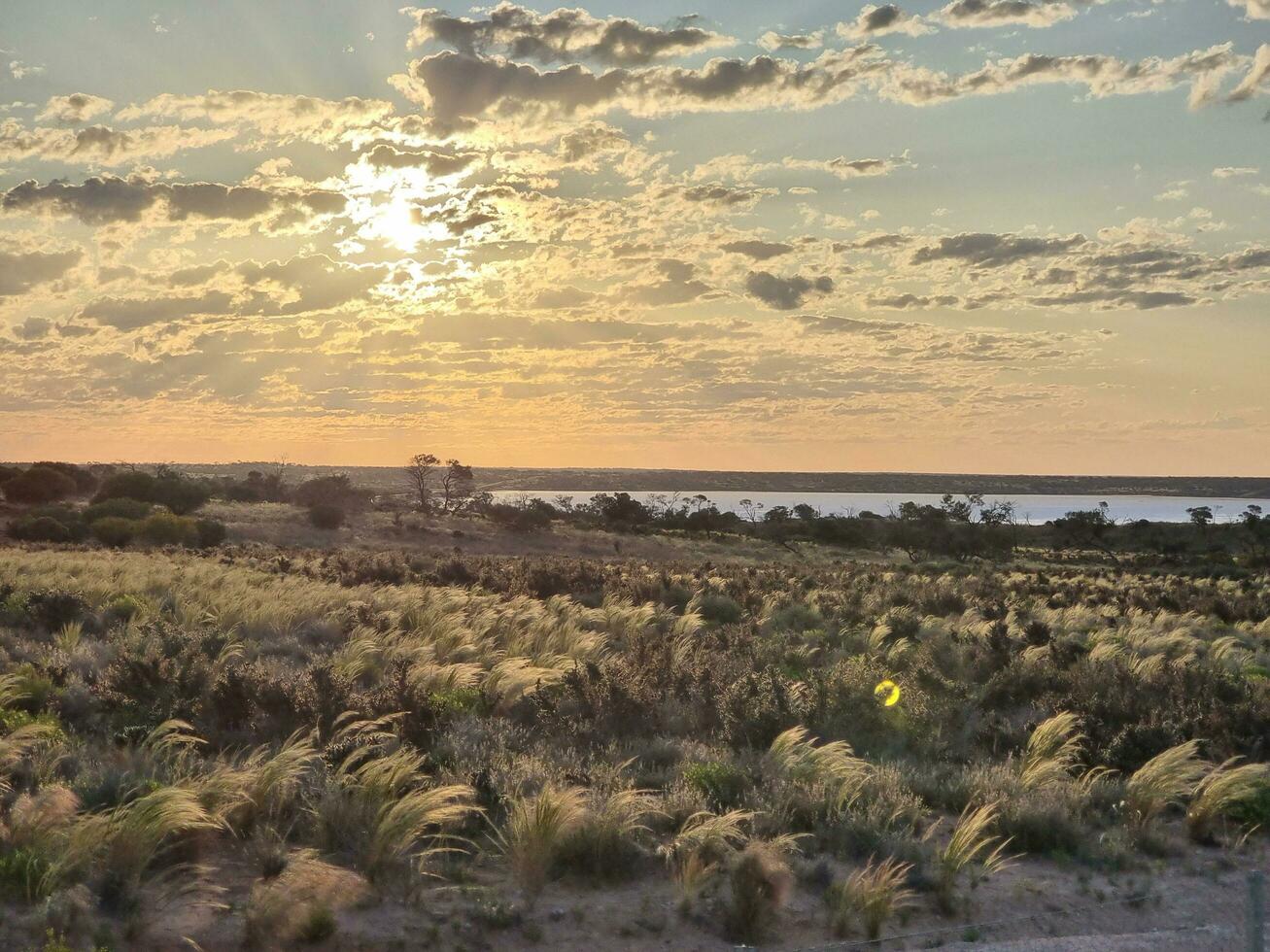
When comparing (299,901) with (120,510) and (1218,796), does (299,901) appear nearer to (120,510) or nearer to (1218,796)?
(1218,796)

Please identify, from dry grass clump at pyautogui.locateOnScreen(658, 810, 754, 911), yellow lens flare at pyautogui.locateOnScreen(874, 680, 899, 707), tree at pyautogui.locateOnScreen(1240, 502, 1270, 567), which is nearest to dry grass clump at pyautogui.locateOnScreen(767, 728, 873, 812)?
dry grass clump at pyautogui.locateOnScreen(658, 810, 754, 911)

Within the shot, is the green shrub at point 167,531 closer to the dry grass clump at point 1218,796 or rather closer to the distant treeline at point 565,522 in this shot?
the distant treeline at point 565,522

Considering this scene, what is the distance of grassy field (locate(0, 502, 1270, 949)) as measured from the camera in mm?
6789

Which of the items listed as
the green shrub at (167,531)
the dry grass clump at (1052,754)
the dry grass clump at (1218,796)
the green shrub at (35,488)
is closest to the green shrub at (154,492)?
the green shrub at (35,488)

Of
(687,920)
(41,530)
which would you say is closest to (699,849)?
(687,920)

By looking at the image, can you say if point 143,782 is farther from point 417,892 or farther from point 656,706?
point 656,706

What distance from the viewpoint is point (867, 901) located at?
6.82 metres

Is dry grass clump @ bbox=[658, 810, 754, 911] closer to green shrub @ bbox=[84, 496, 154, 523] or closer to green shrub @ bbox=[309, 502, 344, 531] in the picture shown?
green shrub @ bbox=[84, 496, 154, 523]

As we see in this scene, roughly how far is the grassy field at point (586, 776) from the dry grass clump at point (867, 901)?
2 cm

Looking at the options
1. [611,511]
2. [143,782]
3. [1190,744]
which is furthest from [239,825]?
[611,511]

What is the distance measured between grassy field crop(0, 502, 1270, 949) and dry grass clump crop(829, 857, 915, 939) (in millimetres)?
23

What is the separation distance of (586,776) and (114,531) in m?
41.1

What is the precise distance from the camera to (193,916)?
6480 mm

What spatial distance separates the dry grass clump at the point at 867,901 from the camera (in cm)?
679
